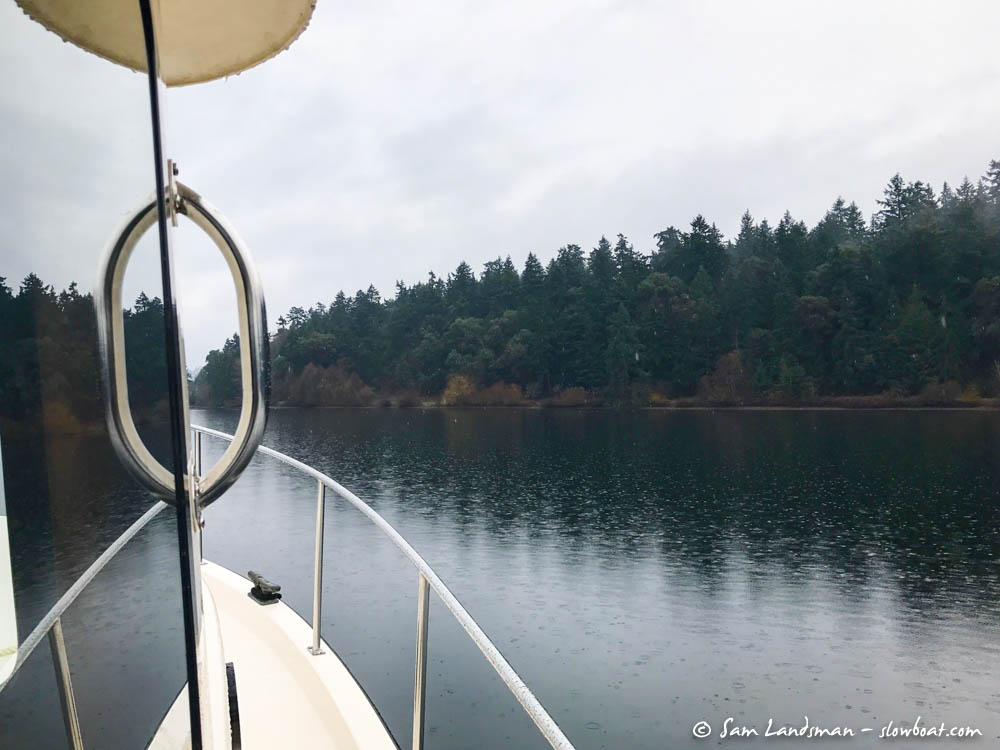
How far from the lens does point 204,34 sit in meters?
0.80

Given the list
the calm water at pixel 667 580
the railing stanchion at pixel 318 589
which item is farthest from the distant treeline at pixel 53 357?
the calm water at pixel 667 580

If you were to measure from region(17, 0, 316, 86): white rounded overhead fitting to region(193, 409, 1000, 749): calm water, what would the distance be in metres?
8.01

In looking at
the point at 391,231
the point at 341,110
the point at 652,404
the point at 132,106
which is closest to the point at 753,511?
the point at 132,106

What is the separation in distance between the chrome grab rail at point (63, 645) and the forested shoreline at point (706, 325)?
4298cm

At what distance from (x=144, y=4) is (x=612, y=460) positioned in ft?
84.1

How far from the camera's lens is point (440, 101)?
77125 mm

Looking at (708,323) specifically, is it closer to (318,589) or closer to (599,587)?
(599,587)

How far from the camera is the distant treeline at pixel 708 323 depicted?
3891 cm

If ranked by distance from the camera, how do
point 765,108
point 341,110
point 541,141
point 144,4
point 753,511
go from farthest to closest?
1. point 341,110
2. point 541,141
3. point 765,108
4. point 753,511
5. point 144,4

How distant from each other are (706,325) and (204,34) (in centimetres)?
4544

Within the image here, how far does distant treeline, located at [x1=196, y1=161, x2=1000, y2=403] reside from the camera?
3891 cm

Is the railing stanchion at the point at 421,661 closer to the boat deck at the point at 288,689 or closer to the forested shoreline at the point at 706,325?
the boat deck at the point at 288,689

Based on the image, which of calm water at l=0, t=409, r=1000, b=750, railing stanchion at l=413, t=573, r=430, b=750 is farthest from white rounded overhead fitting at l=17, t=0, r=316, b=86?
railing stanchion at l=413, t=573, r=430, b=750

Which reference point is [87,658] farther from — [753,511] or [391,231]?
[391,231]
